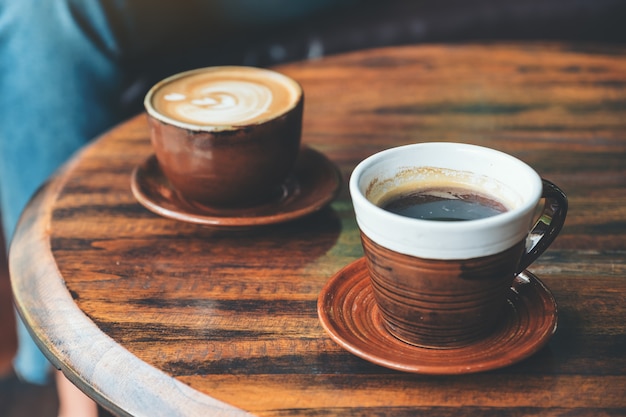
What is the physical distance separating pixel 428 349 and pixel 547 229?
0.35 ft

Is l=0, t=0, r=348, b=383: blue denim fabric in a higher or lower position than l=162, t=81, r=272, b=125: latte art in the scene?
lower

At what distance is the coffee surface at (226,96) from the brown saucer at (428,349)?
0.53 feet

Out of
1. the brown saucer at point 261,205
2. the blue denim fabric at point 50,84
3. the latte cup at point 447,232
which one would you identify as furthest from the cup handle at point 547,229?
the blue denim fabric at point 50,84

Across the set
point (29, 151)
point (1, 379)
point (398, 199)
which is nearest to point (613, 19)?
point (29, 151)

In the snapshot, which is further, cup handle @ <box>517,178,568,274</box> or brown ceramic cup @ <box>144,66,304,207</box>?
brown ceramic cup @ <box>144,66,304,207</box>

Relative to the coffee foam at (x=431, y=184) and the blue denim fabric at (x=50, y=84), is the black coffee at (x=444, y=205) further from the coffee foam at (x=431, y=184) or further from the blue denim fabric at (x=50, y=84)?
the blue denim fabric at (x=50, y=84)

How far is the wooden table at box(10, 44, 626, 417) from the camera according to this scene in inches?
16.6

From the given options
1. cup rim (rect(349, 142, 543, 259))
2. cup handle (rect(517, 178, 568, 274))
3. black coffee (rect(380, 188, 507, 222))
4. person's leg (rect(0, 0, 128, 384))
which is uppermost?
cup rim (rect(349, 142, 543, 259))

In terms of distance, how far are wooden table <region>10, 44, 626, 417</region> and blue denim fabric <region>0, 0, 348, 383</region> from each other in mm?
358

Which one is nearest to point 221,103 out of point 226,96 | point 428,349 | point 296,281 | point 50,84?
point 226,96

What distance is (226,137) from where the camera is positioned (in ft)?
1.85

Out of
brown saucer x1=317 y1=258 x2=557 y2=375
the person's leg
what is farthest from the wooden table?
the person's leg

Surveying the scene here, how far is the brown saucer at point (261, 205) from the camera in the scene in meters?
0.58

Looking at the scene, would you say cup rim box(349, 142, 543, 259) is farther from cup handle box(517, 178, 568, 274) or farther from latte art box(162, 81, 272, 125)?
latte art box(162, 81, 272, 125)
